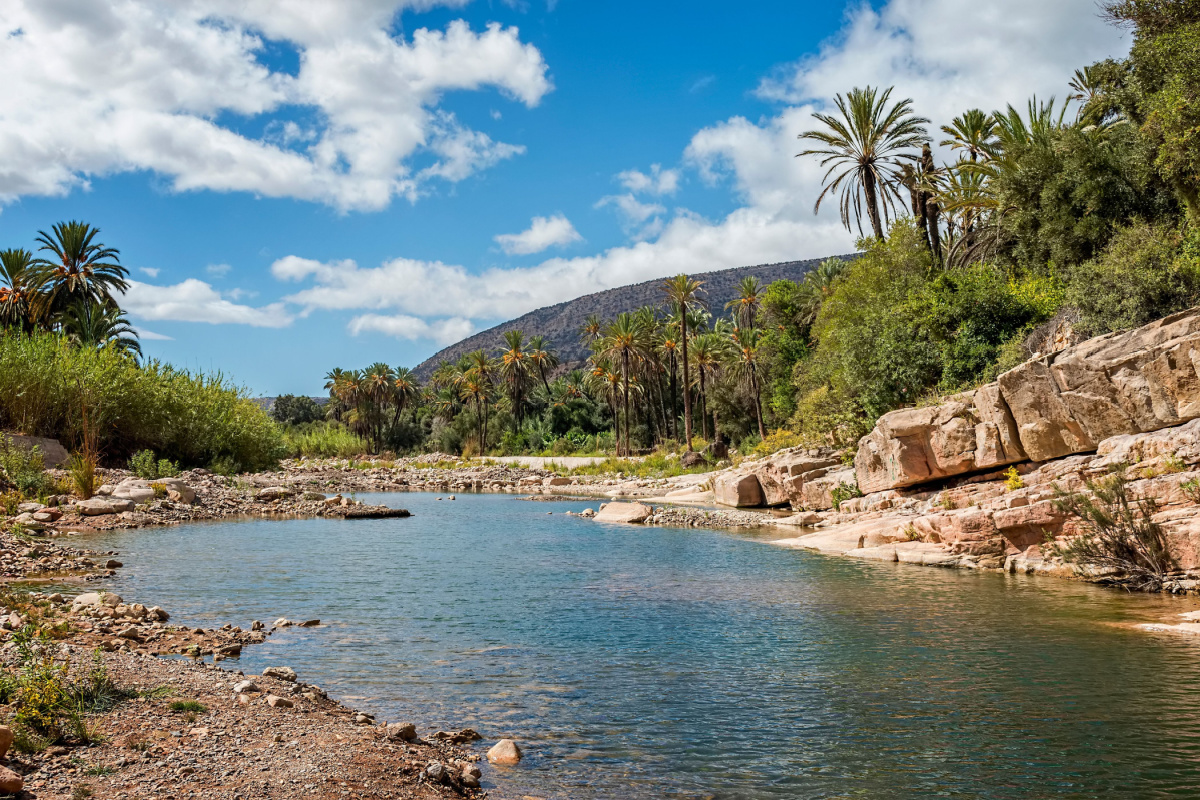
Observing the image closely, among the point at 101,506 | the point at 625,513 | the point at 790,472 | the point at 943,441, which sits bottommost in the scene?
the point at 625,513

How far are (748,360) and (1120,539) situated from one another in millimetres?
45968

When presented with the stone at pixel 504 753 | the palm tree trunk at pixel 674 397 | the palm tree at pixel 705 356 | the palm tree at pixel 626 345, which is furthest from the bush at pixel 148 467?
the palm tree trunk at pixel 674 397

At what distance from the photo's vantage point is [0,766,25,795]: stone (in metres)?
4.27

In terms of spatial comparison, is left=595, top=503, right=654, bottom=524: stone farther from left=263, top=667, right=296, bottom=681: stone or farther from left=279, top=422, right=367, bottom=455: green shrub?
left=279, top=422, right=367, bottom=455: green shrub

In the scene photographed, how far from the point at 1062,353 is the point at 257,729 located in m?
18.7

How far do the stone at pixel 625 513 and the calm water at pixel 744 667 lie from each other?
11.3 metres

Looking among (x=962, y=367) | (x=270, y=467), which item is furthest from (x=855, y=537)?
(x=270, y=467)

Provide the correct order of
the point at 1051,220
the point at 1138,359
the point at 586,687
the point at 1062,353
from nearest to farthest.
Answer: the point at 586,687, the point at 1138,359, the point at 1062,353, the point at 1051,220

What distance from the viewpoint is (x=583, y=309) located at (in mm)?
177875

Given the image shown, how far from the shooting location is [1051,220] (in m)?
24.1

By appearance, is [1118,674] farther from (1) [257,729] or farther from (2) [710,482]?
(2) [710,482]

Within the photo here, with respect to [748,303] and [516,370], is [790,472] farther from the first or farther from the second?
[516,370]

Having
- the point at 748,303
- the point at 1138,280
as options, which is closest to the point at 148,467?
the point at 1138,280

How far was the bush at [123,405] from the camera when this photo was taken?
92.4 ft
